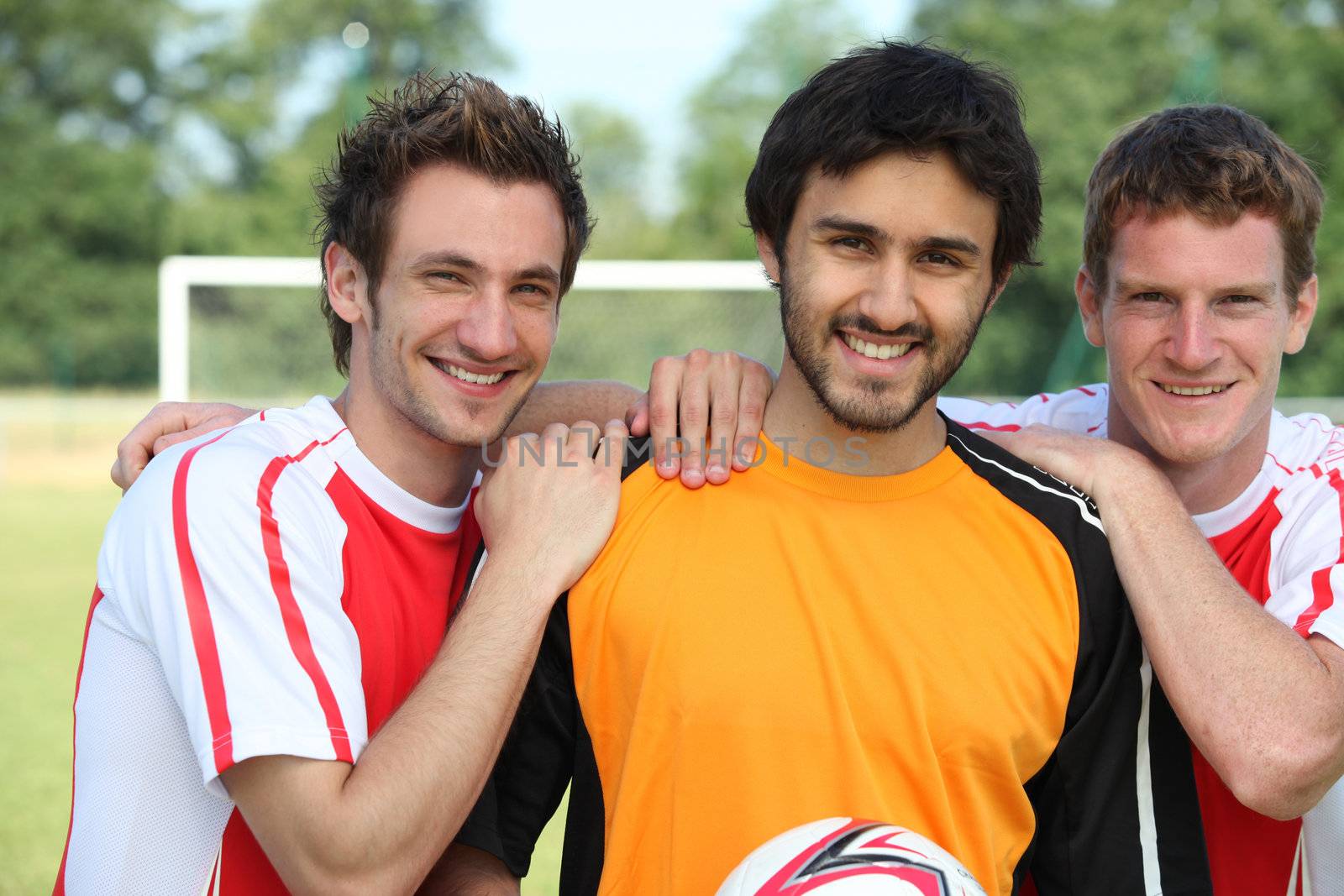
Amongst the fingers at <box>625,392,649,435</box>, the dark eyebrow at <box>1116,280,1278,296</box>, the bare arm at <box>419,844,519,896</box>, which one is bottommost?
the bare arm at <box>419,844,519,896</box>

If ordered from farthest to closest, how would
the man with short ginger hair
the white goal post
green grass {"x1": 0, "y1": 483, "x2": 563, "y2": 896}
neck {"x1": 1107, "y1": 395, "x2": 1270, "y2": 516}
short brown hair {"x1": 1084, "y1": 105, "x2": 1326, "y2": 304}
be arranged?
1. the white goal post
2. green grass {"x1": 0, "y1": 483, "x2": 563, "y2": 896}
3. neck {"x1": 1107, "y1": 395, "x2": 1270, "y2": 516}
4. short brown hair {"x1": 1084, "y1": 105, "x2": 1326, "y2": 304}
5. the man with short ginger hair

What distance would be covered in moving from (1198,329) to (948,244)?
2.13 ft

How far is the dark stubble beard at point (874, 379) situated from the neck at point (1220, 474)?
2.23 feet

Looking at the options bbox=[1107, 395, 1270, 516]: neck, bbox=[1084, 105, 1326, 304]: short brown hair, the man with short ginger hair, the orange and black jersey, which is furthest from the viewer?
bbox=[1107, 395, 1270, 516]: neck

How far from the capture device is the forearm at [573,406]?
273 cm

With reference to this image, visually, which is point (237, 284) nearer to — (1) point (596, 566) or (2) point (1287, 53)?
(1) point (596, 566)

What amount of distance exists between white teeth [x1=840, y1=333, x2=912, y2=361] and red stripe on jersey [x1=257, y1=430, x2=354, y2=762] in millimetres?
1004

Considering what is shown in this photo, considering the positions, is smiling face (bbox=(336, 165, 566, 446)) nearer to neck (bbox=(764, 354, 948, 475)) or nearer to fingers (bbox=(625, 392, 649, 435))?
fingers (bbox=(625, 392, 649, 435))

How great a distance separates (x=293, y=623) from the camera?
1948 millimetres

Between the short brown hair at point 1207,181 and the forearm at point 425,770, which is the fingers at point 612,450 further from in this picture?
the short brown hair at point 1207,181

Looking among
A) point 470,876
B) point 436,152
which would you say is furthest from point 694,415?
point 470,876

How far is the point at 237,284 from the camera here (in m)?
10.7


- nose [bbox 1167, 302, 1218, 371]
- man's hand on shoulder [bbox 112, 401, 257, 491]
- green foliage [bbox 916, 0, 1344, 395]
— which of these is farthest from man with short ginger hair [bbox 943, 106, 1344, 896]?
green foliage [bbox 916, 0, 1344, 395]

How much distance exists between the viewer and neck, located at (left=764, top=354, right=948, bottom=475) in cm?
217
